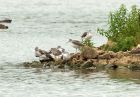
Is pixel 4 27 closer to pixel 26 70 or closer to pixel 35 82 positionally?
pixel 26 70

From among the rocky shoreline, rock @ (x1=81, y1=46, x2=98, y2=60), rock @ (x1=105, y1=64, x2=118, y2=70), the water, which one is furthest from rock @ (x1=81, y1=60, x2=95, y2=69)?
the water

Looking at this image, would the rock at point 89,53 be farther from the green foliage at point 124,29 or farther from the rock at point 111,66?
the green foliage at point 124,29

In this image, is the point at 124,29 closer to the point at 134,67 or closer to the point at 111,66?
the point at 111,66

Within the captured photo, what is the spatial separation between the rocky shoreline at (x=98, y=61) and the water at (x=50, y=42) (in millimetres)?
1374

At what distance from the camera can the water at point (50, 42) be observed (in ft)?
117

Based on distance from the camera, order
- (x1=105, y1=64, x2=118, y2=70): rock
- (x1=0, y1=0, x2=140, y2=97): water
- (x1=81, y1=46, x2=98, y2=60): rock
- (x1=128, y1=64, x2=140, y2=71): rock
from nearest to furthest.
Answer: (x1=0, y1=0, x2=140, y2=97): water < (x1=128, y1=64, x2=140, y2=71): rock < (x1=105, y1=64, x2=118, y2=70): rock < (x1=81, y1=46, x2=98, y2=60): rock

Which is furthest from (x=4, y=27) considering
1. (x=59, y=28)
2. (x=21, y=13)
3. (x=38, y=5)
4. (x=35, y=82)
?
(x=35, y=82)

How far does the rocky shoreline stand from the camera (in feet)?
138

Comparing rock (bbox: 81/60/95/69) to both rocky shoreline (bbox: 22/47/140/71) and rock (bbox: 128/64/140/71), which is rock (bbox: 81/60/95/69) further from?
rock (bbox: 128/64/140/71)

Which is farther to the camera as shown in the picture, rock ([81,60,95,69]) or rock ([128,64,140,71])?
rock ([81,60,95,69])

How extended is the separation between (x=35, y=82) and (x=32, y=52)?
12.4 metres

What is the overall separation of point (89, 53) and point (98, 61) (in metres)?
0.65

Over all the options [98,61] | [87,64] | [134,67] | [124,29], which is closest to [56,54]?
[87,64]

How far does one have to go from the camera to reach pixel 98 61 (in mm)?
42594
